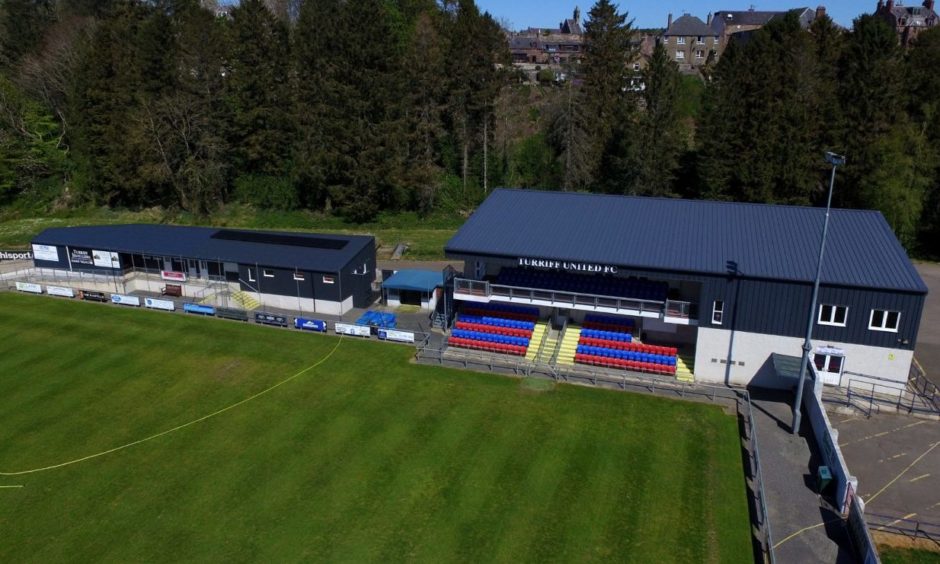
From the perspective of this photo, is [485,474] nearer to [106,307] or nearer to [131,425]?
[131,425]

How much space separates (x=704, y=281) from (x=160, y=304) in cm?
3783

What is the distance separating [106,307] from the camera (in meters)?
47.3

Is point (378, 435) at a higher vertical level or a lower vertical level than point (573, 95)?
lower

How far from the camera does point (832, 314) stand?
108 ft

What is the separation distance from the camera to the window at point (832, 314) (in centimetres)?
3275

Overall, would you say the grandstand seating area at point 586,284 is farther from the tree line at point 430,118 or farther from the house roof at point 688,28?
the house roof at point 688,28

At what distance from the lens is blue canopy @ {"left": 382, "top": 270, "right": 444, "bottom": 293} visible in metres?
45.5

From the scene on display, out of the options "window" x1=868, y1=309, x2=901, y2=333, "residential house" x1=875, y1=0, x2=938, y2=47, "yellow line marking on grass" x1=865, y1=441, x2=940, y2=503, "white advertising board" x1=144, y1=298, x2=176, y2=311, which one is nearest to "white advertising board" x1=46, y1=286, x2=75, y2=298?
"white advertising board" x1=144, y1=298, x2=176, y2=311

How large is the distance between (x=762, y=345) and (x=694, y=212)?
10.4m

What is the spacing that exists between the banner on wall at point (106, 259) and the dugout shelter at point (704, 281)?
29.2 m

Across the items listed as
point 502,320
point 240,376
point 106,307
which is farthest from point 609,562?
point 106,307

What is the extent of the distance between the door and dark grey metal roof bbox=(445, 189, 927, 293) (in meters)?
3.81

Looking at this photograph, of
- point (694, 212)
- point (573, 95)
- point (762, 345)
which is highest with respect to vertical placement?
point (573, 95)

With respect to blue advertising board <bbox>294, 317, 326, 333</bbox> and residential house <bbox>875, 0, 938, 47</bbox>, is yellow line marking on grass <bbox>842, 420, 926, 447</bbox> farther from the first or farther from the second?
residential house <bbox>875, 0, 938, 47</bbox>
